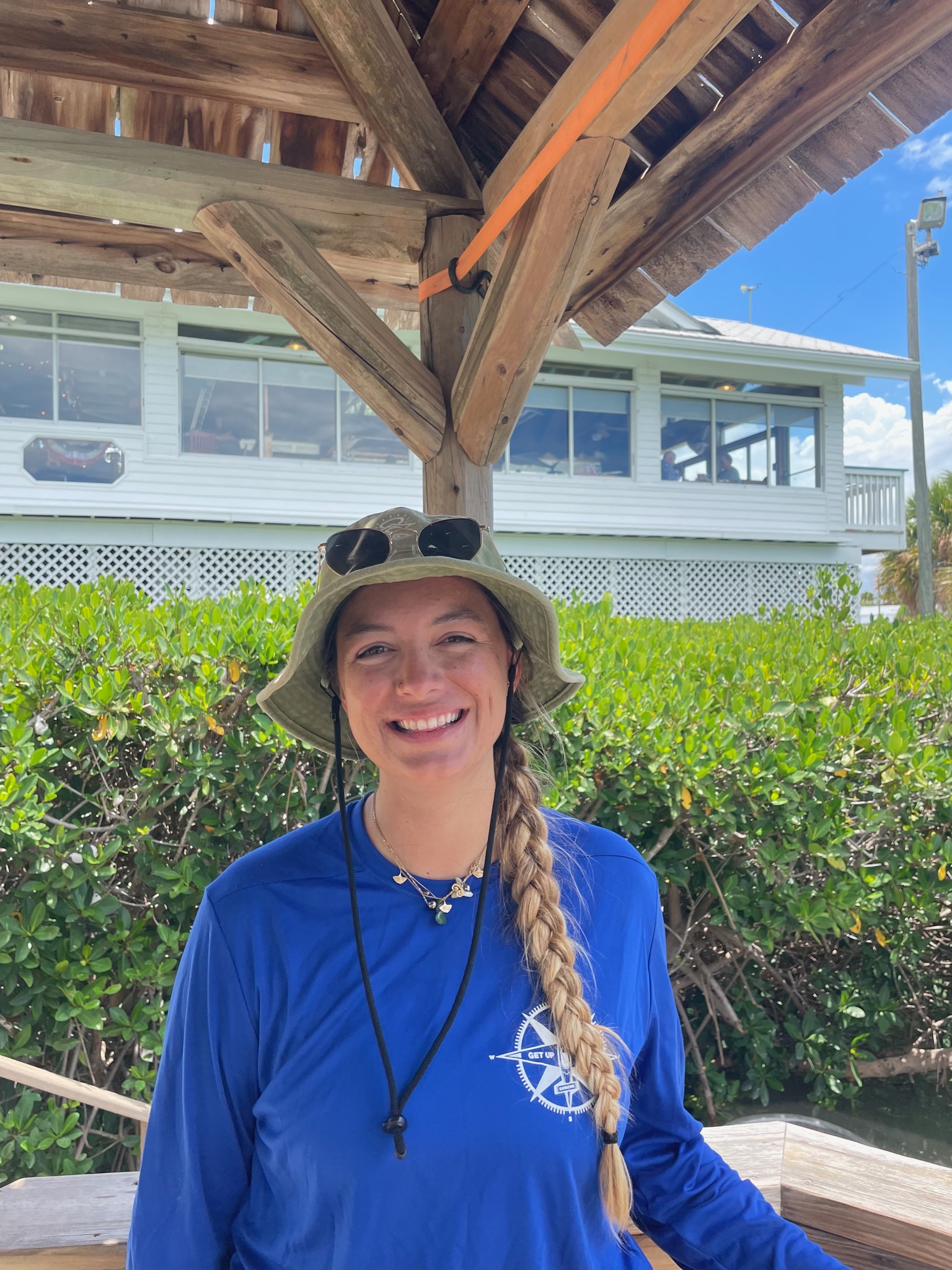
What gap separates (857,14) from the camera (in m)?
2.61

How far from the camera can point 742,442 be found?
18.7 meters

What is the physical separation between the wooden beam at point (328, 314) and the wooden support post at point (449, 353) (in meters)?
0.07

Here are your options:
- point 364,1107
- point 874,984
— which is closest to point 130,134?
point 364,1107

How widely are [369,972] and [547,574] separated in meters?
15.5

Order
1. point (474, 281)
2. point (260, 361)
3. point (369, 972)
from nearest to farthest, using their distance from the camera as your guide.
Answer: point (369, 972), point (474, 281), point (260, 361)

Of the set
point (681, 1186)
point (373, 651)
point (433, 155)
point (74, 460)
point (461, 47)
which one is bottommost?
point (681, 1186)

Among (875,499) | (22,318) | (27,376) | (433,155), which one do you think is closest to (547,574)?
(875,499)

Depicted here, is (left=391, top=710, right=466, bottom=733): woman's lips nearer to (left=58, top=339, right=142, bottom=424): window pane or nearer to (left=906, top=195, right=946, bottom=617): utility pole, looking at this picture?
(left=58, top=339, right=142, bottom=424): window pane

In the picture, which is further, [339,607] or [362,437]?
[362,437]

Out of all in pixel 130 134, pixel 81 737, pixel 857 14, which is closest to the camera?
pixel 857 14

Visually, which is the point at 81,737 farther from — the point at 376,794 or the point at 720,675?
the point at 720,675

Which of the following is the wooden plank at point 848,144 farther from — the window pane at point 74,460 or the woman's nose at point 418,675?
the window pane at point 74,460

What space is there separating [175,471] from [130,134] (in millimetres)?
11270

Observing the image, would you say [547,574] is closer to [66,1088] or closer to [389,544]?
[66,1088]
